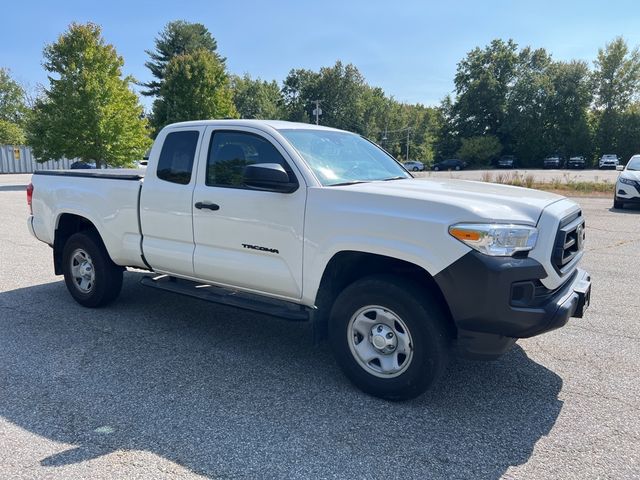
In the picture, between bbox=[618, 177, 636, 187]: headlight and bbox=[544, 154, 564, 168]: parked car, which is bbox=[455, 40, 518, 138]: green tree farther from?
bbox=[618, 177, 636, 187]: headlight

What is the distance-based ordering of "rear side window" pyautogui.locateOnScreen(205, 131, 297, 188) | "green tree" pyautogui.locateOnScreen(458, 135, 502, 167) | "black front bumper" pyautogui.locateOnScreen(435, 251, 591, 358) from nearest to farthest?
"black front bumper" pyautogui.locateOnScreen(435, 251, 591, 358) → "rear side window" pyautogui.locateOnScreen(205, 131, 297, 188) → "green tree" pyautogui.locateOnScreen(458, 135, 502, 167)

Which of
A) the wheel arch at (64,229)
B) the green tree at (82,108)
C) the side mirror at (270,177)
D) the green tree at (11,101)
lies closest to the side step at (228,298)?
the side mirror at (270,177)

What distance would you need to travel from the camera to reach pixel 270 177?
367cm

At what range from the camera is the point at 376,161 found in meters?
4.78

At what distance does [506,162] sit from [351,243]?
69.5m

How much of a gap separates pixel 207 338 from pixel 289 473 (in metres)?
2.26

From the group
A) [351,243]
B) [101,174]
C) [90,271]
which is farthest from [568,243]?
[90,271]

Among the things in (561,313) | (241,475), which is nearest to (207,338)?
(241,475)

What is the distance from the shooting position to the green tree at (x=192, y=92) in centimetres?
3878

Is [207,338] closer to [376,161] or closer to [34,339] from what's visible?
[34,339]

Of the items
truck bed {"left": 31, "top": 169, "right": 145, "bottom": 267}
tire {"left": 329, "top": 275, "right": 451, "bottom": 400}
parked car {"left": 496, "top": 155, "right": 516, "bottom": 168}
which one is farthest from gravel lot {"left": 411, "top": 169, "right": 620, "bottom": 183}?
parked car {"left": 496, "top": 155, "right": 516, "bottom": 168}

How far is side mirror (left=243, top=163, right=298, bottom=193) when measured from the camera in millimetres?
3658

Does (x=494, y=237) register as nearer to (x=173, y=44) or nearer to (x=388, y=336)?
(x=388, y=336)

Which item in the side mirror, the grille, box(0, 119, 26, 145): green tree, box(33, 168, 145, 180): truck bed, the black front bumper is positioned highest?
box(0, 119, 26, 145): green tree
